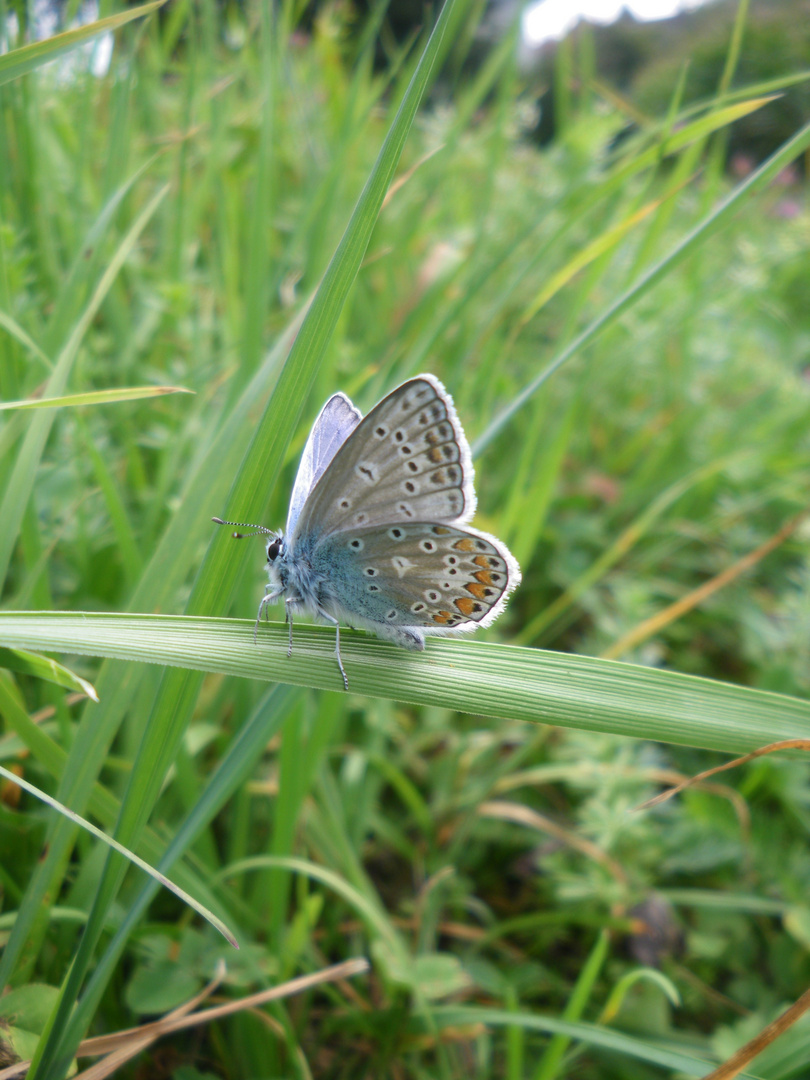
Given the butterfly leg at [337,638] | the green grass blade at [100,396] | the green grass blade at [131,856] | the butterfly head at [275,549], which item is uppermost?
the green grass blade at [100,396]

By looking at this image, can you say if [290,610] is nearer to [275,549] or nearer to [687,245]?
[275,549]

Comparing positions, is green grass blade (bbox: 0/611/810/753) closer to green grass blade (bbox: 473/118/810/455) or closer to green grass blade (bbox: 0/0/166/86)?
green grass blade (bbox: 473/118/810/455)

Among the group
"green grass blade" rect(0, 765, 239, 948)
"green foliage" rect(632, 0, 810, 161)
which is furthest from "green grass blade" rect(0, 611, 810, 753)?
"green foliage" rect(632, 0, 810, 161)

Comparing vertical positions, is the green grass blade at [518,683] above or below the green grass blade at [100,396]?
below

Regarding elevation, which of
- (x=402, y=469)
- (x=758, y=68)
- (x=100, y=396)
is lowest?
(x=402, y=469)

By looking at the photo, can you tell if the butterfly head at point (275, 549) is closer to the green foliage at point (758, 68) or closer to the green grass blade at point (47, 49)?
the green grass blade at point (47, 49)

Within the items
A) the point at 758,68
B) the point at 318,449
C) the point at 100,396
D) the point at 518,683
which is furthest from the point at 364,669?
the point at 758,68

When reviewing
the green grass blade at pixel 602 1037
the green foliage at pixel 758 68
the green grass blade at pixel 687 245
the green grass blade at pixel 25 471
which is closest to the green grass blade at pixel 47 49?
the green grass blade at pixel 25 471

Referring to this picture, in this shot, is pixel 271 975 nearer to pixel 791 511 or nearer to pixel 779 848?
pixel 779 848
